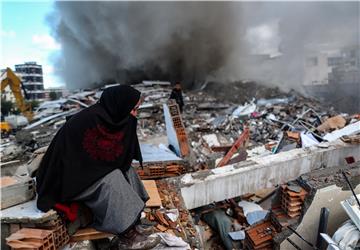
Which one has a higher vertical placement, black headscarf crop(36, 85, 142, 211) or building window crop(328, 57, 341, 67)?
building window crop(328, 57, 341, 67)

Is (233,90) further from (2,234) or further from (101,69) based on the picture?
(2,234)

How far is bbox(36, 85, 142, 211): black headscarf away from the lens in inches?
79.9

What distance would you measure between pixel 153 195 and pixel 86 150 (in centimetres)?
127

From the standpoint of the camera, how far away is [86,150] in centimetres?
208

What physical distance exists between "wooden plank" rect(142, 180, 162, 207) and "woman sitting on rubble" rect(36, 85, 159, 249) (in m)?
0.67

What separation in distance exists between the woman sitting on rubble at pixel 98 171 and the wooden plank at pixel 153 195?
0.67m

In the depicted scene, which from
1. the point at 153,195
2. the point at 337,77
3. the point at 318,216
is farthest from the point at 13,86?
the point at 337,77

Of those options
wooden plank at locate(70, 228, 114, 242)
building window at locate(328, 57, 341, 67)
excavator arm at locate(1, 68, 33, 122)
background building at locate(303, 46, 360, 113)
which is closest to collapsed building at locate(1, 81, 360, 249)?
wooden plank at locate(70, 228, 114, 242)

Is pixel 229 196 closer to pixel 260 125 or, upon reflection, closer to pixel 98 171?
pixel 98 171

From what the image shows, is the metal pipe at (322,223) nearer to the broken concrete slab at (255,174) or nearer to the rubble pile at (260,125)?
the broken concrete slab at (255,174)

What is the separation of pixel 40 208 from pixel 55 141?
0.48 m

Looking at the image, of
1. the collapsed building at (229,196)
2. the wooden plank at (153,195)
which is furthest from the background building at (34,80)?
the wooden plank at (153,195)

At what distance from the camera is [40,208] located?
6.72 feet

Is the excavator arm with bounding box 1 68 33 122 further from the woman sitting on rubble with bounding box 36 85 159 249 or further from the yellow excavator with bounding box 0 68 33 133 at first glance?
the woman sitting on rubble with bounding box 36 85 159 249
